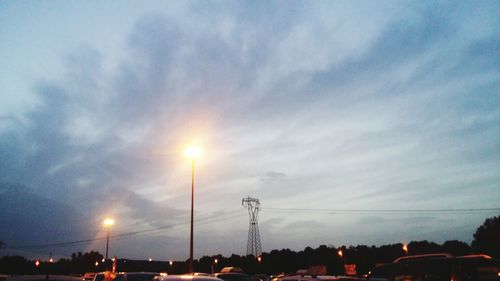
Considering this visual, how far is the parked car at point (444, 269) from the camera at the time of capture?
10.9 m

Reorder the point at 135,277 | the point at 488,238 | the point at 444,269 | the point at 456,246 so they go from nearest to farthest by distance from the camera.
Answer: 1. the point at 444,269
2. the point at 135,277
3. the point at 488,238
4. the point at 456,246

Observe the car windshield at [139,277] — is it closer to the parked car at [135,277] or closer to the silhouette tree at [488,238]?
the parked car at [135,277]

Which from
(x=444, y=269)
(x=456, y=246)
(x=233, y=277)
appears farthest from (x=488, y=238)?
(x=444, y=269)

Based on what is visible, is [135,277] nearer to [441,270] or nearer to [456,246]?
[441,270]

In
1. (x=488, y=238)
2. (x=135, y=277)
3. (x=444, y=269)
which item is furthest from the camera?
(x=488, y=238)

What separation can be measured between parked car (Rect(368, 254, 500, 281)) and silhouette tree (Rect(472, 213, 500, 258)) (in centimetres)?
5829

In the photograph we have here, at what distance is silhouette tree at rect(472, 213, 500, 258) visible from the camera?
6406 cm

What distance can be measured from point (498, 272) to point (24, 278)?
425 inches

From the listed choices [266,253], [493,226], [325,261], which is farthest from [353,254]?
[493,226]

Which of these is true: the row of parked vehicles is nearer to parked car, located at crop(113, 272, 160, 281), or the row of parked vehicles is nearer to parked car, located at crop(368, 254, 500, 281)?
parked car, located at crop(368, 254, 500, 281)

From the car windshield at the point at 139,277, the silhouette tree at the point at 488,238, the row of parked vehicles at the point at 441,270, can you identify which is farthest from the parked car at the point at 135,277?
the silhouette tree at the point at 488,238

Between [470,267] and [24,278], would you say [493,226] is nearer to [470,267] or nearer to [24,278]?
[470,267]

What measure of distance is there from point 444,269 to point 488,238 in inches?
2646

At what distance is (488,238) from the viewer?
68188 millimetres
